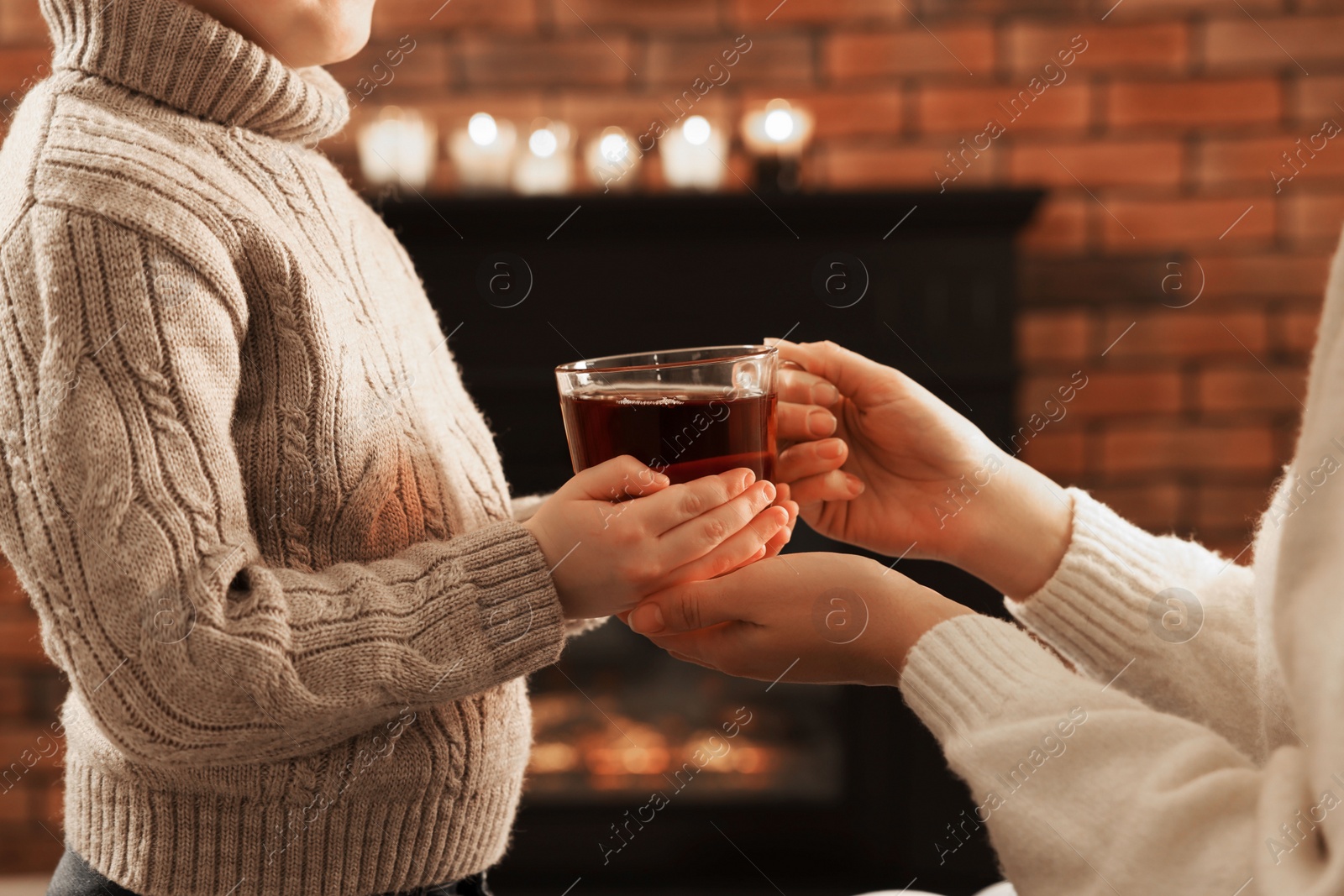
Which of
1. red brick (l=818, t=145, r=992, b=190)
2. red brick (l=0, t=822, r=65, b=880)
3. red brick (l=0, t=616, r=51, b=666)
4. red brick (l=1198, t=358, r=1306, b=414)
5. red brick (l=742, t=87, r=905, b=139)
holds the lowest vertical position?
red brick (l=0, t=822, r=65, b=880)

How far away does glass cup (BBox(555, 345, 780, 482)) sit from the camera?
Result: 731 mm

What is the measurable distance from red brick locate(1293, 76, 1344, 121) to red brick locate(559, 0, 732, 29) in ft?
3.81

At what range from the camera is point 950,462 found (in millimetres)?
1023

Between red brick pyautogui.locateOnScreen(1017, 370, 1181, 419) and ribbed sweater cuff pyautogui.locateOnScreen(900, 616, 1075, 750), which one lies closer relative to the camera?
ribbed sweater cuff pyautogui.locateOnScreen(900, 616, 1075, 750)

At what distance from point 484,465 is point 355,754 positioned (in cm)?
25

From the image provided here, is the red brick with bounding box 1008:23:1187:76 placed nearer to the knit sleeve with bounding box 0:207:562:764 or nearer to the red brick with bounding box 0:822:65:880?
the knit sleeve with bounding box 0:207:562:764

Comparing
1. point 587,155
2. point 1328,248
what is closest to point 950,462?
point 587,155

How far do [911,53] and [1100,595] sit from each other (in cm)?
155

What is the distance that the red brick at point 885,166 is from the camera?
7.18 ft

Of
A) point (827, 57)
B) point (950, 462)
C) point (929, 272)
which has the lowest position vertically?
point (950, 462)

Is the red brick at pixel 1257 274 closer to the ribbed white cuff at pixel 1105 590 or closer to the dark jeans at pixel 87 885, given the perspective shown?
the ribbed white cuff at pixel 1105 590

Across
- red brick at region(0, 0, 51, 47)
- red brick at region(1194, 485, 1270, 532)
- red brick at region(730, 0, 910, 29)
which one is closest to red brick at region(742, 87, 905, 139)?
red brick at region(730, 0, 910, 29)

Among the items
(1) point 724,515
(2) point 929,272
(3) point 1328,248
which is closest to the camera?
(1) point 724,515

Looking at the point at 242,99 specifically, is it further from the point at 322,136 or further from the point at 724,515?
the point at 724,515
